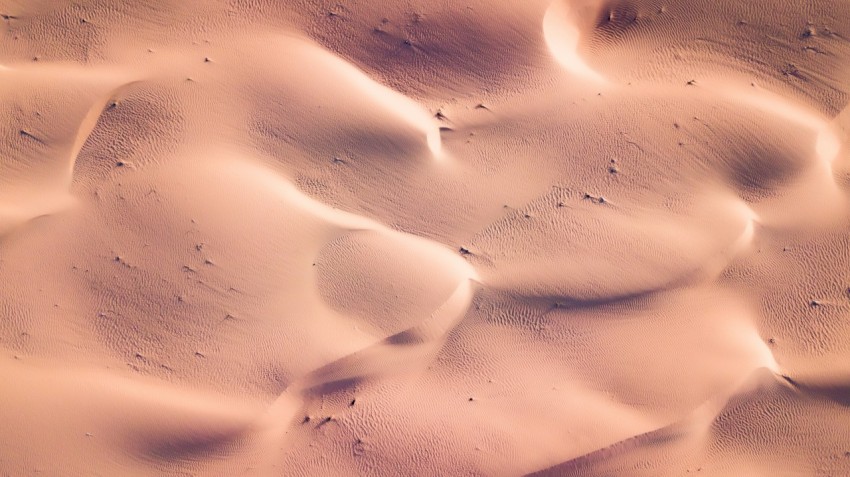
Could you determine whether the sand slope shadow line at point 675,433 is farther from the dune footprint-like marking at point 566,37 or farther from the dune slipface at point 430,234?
the dune footprint-like marking at point 566,37

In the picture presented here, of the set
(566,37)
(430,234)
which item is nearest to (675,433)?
(430,234)

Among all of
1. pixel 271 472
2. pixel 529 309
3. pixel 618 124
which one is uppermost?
pixel 618 124

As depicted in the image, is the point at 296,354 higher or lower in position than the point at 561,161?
lower

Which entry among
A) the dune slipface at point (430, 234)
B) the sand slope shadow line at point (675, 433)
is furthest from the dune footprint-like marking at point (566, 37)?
the sand slope shadow line at point (675, 433)

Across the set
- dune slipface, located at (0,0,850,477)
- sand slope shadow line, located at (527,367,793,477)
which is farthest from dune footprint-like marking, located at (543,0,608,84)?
sand slope shadow line, located at (527,367,793,477)

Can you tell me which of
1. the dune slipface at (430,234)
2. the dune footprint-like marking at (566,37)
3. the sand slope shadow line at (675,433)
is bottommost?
the sand slope shadow line at (675,433)

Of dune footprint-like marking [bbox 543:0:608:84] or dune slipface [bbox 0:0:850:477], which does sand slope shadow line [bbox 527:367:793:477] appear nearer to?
dune slipface [bbox 0:0:850:477]

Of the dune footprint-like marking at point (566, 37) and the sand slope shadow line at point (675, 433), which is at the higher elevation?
the dune footprint-like marking at point (566, 37)

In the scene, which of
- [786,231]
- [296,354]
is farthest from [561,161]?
[296,354]

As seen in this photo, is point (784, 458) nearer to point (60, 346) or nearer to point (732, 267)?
point (732, 267)
